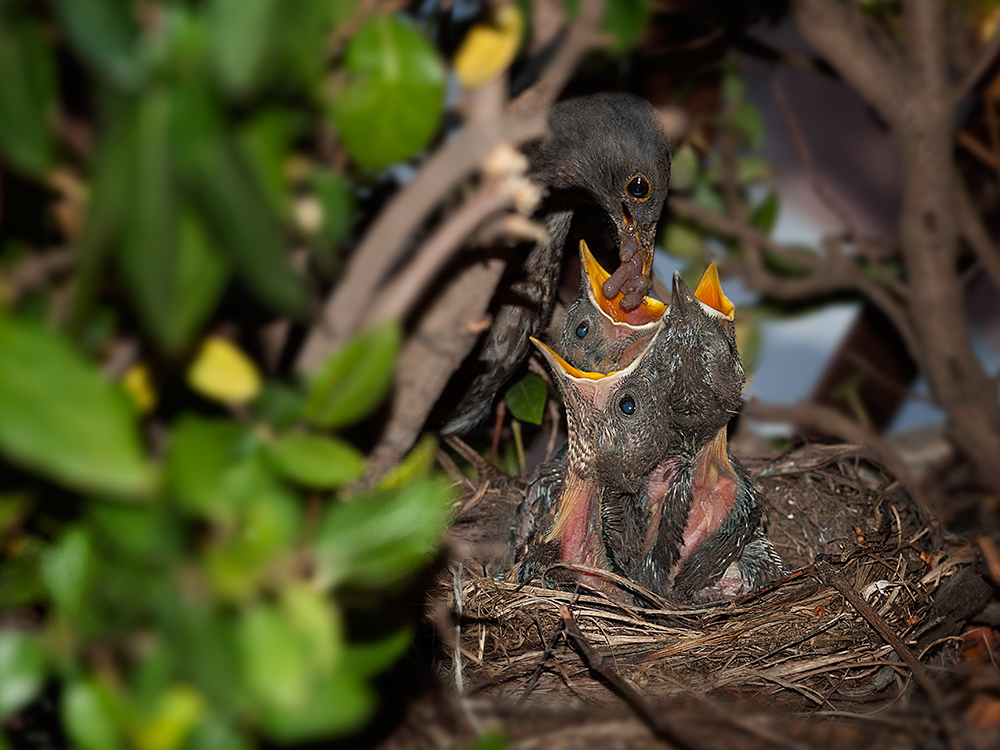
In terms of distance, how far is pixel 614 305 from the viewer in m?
1.31

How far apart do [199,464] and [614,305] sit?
1.01m

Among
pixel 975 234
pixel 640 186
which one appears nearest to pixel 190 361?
pixel 640 186

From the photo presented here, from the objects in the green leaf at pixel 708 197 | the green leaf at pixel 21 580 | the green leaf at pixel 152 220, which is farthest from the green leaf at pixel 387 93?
→ the green leaf at pixel 708 197

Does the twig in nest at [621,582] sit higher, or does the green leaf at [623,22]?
the green leaf at [623,22]

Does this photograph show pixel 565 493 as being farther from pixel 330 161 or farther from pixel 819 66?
pixel 819 66

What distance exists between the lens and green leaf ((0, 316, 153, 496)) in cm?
33

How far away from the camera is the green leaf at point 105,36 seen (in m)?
0.31

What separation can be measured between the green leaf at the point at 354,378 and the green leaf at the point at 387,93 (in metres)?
0.09

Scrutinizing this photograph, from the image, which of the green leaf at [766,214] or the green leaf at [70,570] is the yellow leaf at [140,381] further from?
the green leaf at [766,214]

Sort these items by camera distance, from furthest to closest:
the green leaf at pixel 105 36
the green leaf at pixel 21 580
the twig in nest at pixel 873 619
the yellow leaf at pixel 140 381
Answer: the twig in nest at pixel 873 619
the green leaf at pixel 21 580
the yellow leaf at pixel 140 381
the green leaf at pixel 105 36

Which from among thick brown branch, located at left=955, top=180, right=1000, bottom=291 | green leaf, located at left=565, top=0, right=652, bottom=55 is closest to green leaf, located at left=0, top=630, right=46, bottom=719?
green leaf, located at left=565, top=0, right=652, bottom=55

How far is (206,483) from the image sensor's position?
35 cm

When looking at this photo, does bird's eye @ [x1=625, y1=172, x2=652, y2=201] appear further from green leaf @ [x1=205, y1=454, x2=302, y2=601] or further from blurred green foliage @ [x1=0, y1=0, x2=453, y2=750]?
green leaf @ [x1=205, y1=454, x2=302, y2=601]

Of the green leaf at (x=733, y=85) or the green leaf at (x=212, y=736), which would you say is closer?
the green leaf at (x=212, y=736)
